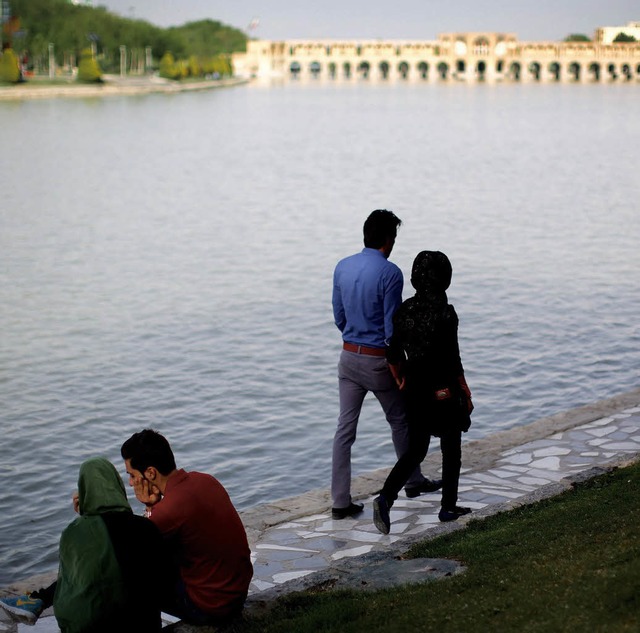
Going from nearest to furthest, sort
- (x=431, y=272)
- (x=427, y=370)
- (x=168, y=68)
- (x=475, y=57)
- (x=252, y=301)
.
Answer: (x=431, y=272) < (x=427, y=370) < (x=252, y=301) < (x=168, y=68) < (x=475, y=57)

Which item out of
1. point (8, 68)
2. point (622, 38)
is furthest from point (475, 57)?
point (8, 68)

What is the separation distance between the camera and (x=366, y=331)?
6.62 metres

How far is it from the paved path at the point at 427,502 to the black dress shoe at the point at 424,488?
5 cm

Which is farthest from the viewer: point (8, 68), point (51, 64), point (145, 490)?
point (51, 64)

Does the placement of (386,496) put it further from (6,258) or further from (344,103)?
(344,103)

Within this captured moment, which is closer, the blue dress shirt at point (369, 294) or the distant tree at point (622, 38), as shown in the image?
the blue dress shirt at point (369, 294)

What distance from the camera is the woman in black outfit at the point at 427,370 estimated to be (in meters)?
6.14

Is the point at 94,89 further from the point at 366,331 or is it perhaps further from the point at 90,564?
the point at 90,564

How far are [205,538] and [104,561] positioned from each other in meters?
0.49

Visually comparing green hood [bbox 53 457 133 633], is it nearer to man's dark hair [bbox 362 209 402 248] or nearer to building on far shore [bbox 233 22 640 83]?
man's dark hair [bbox 362 209 402 248]

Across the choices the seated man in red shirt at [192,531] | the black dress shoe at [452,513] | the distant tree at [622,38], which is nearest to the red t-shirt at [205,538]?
the seated man in red shirt at [192,531]

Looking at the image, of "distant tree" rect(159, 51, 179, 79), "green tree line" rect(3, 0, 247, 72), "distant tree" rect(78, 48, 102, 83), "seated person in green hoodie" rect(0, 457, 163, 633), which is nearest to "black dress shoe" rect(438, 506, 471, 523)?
"seated person in green hoodie" rect(0, 457, 163, 633)

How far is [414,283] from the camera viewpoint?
20.3 feet

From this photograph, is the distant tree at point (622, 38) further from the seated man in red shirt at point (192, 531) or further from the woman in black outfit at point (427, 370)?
the seated man in red shirt at point (192, 531)
